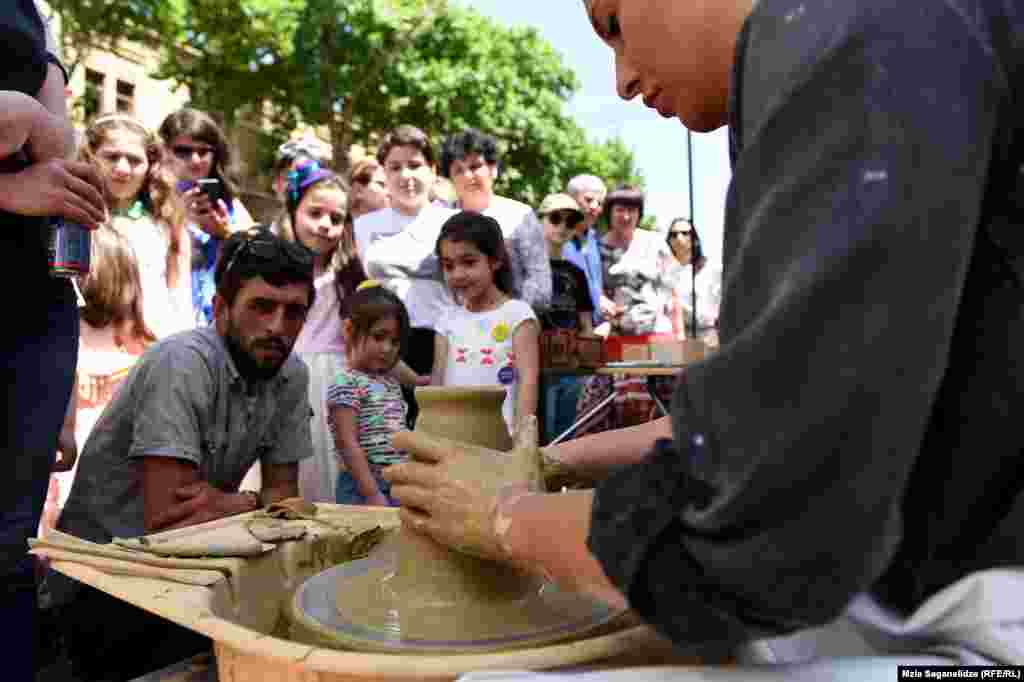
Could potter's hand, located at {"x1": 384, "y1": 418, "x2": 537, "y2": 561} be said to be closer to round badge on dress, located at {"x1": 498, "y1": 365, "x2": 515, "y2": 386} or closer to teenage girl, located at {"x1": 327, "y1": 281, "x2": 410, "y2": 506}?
teenage girl, located at {"x1": 327, "y1": 281, "x2": 410, "y2": 506}

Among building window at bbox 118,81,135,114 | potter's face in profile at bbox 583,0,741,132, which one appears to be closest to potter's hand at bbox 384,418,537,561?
potter's face in profile at bbox 583,0,741,132

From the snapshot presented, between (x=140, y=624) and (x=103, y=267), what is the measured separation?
166 cm

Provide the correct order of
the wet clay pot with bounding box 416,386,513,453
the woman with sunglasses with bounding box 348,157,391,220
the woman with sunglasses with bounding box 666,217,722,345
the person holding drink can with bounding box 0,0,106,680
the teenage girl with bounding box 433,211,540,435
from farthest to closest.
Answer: the woman with sunglasses with bounding box 666,217,722,345
the woman with sunglasses with bounding box 348,157,391,220
the teenage girl with bounding box 433,211,540,435
the person holding drink can with bounding box 0,0,106,680
the wet clay pot with bounding box 416,386,513,453

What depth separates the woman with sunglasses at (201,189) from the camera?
4.02 meters

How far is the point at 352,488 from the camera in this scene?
11.7 feet

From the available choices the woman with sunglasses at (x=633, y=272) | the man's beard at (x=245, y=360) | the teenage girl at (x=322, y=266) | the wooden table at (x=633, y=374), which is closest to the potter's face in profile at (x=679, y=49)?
the man's beard at (x=245, y=360)

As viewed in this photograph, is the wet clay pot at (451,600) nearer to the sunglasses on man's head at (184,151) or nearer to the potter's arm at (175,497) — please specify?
the potter's arm at (175,497)

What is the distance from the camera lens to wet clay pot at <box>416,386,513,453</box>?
1408 millimetres

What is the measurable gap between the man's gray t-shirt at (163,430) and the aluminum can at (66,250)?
0.53 metres

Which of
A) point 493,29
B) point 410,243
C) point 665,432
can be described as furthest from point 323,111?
point 665,432

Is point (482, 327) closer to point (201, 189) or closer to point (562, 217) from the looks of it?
point (201, 189)

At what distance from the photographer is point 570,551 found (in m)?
0.96

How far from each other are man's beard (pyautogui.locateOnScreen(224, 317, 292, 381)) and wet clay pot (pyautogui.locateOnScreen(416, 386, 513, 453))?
1299mm

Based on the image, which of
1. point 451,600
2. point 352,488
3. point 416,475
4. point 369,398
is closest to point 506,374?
point 369,398
